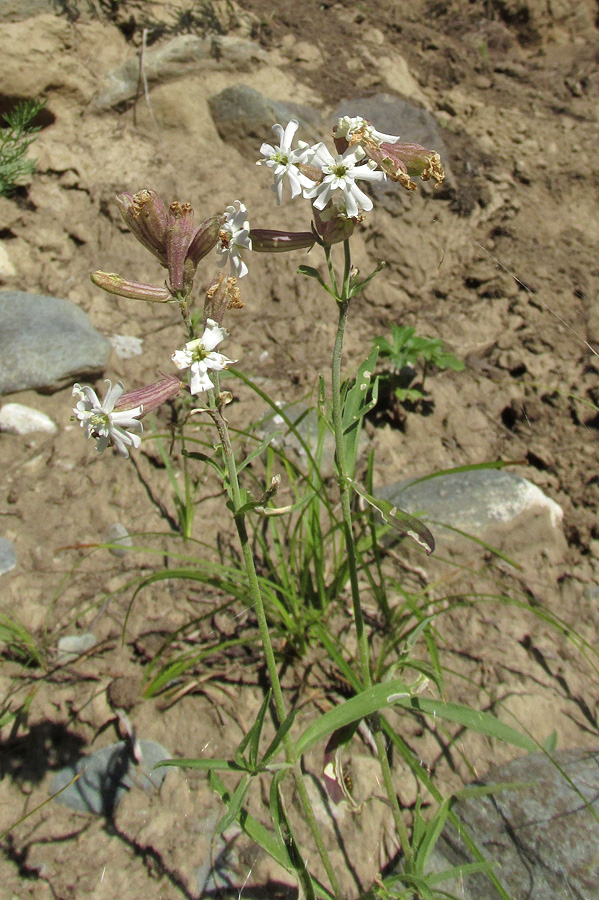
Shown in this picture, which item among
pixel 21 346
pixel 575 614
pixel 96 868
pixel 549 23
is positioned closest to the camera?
pixel 96 868

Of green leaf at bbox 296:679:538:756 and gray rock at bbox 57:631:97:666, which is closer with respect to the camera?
green leaf at bbox 296:679:538:756

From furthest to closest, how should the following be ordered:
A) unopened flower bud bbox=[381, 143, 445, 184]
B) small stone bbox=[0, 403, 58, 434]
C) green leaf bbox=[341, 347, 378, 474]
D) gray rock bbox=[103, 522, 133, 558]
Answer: small stone bbox=[0, 403, 58, 434]
gray rock bbox=[103, 522, 133, 558]
green leaf bbox=[341, 347, 378, 474]
unopened flower bud bbox=[381, 143, 445, 184]

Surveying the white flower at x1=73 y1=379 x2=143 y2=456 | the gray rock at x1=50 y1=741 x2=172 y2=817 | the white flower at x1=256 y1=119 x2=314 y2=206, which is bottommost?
the gray rock at x1=50 y1=741 x2=172 y2=817

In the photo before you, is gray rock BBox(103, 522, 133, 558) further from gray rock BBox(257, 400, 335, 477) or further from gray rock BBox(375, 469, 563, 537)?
gray rock BBox(375, 469, 563, 537)

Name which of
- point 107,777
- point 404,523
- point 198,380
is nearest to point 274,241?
point 198,380

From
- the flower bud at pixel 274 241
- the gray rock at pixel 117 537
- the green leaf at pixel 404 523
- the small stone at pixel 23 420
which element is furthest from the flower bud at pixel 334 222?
the small stone at pixel 23 420

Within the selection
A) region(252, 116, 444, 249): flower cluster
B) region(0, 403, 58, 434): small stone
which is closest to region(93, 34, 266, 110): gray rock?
region(0, 403, 58, 434): small stone

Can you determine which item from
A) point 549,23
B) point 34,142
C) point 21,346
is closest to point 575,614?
point 21,346

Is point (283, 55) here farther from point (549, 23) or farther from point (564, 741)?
point (564, 741)
